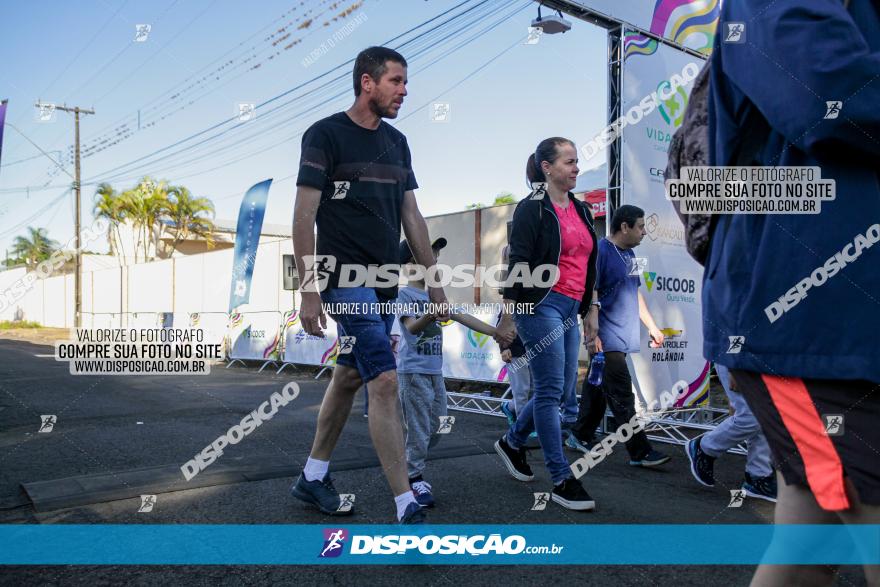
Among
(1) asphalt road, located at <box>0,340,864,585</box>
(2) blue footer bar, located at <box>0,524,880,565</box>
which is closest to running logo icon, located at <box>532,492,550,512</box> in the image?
(1) asphalt road, located at <box>0,340,864,585</box>

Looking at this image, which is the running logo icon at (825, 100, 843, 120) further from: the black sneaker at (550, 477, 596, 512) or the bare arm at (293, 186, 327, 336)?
the black sneaker at (550, 477, 596, 512)

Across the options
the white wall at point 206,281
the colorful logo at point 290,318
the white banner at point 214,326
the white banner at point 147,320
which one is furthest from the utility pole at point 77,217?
the colorful logo at point 290,318

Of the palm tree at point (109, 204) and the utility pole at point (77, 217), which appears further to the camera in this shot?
the palm tree at point (109, 204)

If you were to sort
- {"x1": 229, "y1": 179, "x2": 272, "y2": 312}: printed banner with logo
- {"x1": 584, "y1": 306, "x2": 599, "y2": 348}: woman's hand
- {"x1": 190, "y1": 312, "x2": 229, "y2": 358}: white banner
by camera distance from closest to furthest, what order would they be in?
{"x1": 584, "y1": 306, "x2": 599, "y2": 348}: woman's hand
{"x1": 229, "y1": 179, "x2": 272, "y2": 312}: printed banner with logo
{"x1": 190, "y1": 312, "x2": 229, "y2": 358}: white banner

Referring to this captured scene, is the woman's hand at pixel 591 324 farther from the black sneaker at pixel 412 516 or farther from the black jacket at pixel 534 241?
the black sneaker at pixel 412 516

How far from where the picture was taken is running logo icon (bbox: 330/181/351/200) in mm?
3178

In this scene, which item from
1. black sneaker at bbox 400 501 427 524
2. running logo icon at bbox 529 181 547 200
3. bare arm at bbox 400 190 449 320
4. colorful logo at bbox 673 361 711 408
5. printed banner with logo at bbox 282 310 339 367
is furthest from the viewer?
printed banner with logo at bbox 282 310 339 367

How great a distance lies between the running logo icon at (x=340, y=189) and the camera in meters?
3.18

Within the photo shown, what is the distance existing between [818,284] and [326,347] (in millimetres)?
11356

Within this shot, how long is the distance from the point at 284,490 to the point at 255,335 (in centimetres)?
1158

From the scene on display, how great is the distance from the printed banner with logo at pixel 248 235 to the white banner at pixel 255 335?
2.00 ft

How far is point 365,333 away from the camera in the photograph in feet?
9.92

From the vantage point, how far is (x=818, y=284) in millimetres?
1277

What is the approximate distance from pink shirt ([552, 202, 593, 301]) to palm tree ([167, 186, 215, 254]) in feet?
130
